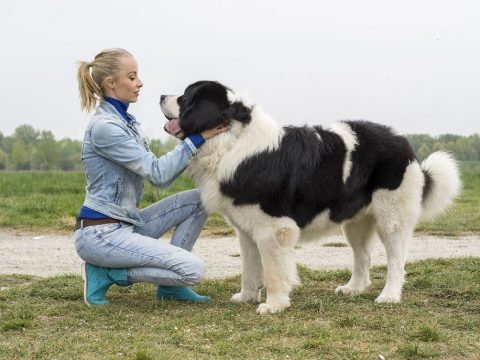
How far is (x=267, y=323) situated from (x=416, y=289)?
1936 mm

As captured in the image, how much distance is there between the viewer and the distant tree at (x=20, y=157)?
2391 cm

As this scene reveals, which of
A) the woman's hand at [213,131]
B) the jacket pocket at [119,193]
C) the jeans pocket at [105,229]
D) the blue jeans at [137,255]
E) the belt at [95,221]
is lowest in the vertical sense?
the blue jeans at [137,255]

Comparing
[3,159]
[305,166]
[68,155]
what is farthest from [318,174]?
[3,159]

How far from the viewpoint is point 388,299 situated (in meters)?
5.39

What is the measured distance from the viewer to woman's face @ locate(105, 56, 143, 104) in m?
5.24

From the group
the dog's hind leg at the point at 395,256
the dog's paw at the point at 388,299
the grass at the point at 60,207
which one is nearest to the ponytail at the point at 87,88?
the dog's hind leg at the point at 395,256

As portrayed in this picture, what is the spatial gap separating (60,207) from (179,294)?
6.85m

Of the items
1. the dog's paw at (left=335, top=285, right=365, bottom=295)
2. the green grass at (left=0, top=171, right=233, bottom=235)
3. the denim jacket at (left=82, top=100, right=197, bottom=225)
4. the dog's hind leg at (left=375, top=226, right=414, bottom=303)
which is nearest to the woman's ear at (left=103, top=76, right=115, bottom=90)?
the denim jacket at (left=82, top=100, right=197, bottom=225)

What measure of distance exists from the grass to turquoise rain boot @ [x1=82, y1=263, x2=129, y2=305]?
128 inches

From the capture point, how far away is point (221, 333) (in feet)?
14.1

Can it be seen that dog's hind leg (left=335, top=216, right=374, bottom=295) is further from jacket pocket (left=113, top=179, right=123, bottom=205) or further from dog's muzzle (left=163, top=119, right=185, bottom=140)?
jacket pocket (left=113, top=179, right=123, bottom=205)

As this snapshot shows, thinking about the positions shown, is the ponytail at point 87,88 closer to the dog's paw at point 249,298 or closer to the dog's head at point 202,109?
the dog's head at point 202,109

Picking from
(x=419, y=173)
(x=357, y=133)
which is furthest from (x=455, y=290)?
(x=357, y=133)

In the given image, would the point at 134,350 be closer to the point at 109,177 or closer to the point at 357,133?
the point at 109,177
